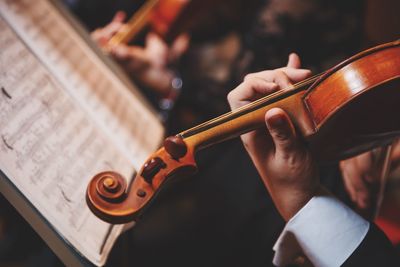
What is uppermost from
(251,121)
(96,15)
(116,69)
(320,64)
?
(96,15)

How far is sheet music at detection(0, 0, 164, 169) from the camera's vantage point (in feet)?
2.77

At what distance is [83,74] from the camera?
0.92 metres

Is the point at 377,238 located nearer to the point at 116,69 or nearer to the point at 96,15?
the point at 116,69

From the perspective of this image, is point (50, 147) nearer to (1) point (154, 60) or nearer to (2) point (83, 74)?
(2) point (83, 74)

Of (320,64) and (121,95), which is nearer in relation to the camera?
(121,95)

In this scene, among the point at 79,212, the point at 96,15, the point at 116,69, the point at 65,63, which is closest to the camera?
the point at 79,212

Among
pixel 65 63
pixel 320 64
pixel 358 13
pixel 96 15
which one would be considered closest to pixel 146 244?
pixel 65 63

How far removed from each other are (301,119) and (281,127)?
0.21 feet

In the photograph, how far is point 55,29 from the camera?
37.1 inches

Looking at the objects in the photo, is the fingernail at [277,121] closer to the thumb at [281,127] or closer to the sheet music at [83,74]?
the thumb at [281,127]

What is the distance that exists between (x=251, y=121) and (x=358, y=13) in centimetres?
103

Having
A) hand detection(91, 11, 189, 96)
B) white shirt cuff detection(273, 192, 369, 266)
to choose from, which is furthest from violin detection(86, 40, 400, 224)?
hand detection(91, 11, 189, 96)

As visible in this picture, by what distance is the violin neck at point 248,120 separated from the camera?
2.20 feet

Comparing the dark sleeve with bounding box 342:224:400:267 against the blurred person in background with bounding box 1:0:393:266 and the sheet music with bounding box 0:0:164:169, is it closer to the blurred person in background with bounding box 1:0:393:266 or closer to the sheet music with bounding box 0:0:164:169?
the blurred person in background with bounding box 1:0:393:266
